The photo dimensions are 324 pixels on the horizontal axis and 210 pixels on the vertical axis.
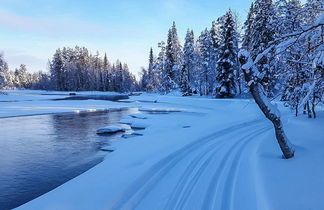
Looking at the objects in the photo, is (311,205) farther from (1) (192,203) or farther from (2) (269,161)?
(2) (269,161)

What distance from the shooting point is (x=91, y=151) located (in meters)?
12.8

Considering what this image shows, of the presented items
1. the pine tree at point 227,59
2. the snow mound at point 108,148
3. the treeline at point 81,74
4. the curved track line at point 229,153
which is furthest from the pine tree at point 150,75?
the curved track line at point 229,153

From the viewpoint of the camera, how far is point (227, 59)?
3803 cm

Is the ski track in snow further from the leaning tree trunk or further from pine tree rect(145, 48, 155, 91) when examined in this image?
pine tree rect(145, 48, 155, 91)

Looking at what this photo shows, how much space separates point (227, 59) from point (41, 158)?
32.6 metres

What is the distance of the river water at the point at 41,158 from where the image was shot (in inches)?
324

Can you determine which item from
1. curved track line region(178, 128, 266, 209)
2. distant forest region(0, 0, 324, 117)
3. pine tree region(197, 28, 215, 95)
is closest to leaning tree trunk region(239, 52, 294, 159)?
distant forest region(0, 0, 324, 117)

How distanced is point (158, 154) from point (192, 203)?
4233mm

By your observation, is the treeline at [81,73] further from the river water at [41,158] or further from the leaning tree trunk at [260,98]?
the leaning tree trunk at [260,98]

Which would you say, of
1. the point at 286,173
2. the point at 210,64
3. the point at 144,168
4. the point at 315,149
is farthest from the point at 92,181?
the point at 210,64

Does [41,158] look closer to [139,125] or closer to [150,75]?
[139,125]

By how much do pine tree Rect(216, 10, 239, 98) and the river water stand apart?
25842 mm

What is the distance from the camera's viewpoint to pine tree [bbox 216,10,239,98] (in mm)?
37844

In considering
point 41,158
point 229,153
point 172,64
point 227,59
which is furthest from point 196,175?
point 172,64
